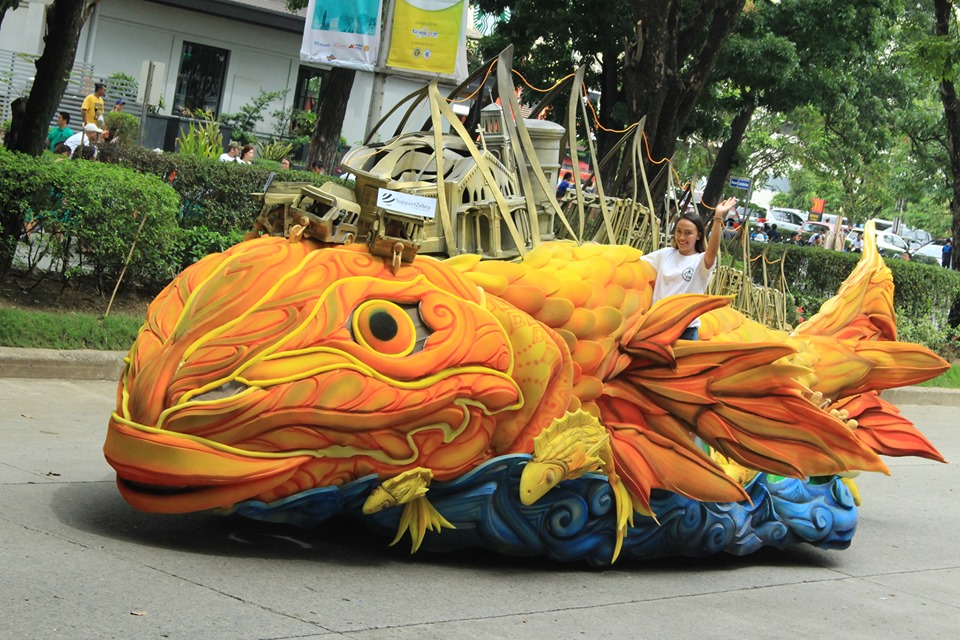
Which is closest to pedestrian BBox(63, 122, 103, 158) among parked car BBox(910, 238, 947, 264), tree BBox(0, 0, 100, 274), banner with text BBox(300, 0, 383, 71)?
banner with text BBox(300, 0, 383, 71)

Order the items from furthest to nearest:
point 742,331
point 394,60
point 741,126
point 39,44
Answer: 1. point 39,44
2. point 741,126
3. point 394,60
4. point 742,331

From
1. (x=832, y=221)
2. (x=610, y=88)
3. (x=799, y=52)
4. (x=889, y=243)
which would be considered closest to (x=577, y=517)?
(x=610, y=88)

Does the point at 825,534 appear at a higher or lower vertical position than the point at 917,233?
lower

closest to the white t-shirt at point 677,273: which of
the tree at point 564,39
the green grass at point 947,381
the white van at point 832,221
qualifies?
the green grass at point 947,381

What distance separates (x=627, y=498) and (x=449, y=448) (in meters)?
1.14

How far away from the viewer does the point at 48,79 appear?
1123cm

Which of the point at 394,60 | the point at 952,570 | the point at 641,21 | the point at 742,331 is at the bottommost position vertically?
the point at 952,570

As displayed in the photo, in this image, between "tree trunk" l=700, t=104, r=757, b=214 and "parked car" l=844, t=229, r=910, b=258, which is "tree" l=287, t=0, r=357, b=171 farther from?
"parked car" l=844, t=229, r=910, b=258

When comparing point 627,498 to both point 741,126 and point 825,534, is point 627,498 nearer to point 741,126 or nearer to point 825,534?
point 825,534

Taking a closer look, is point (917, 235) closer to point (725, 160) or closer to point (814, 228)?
point (814, 228)

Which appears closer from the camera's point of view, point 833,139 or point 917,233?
point 833,139

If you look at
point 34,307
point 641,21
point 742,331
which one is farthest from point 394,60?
point 742,331

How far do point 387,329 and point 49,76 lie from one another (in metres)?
7.14

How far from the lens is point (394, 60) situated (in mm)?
14539
